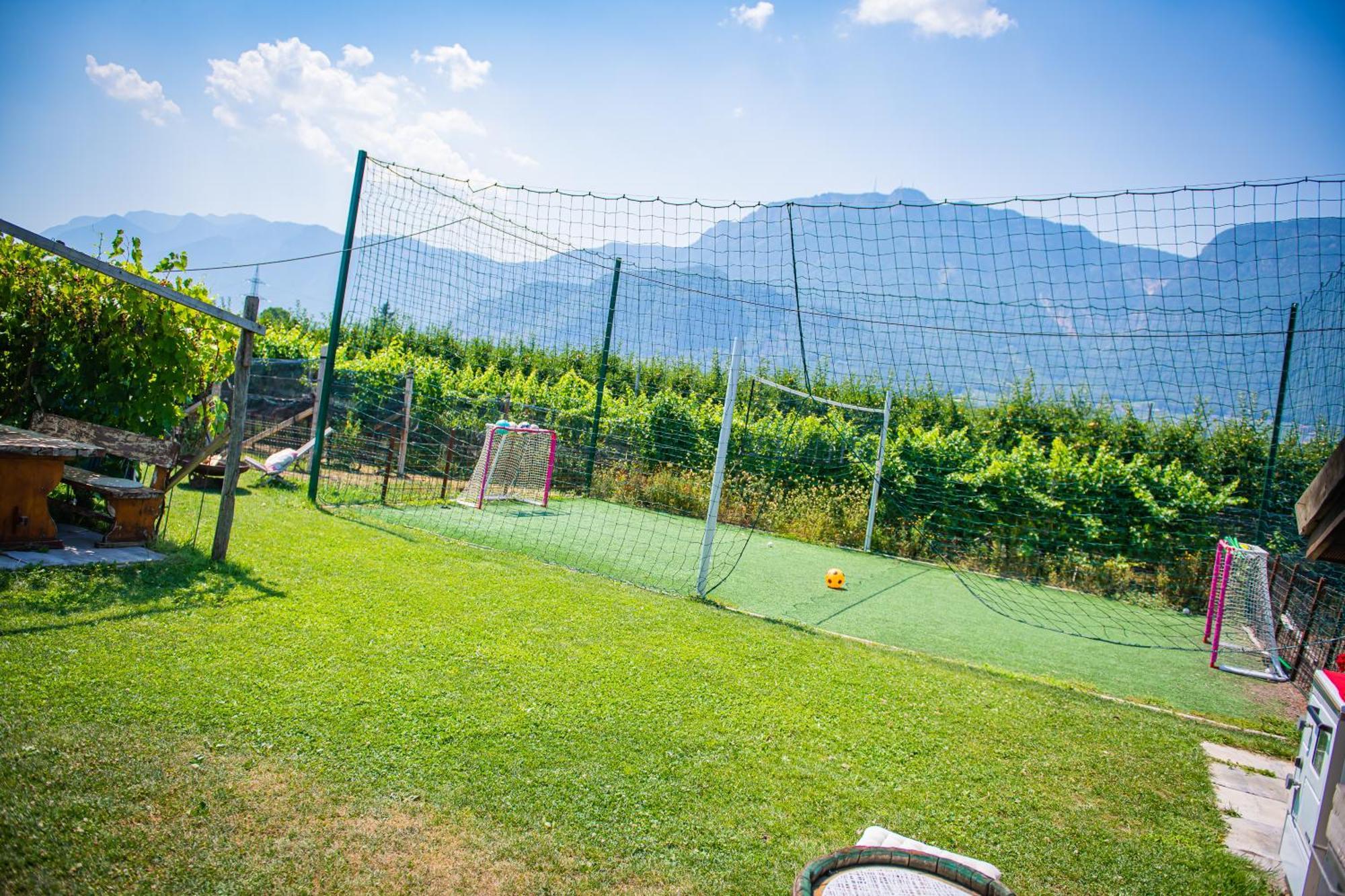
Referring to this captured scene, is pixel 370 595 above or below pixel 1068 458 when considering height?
below

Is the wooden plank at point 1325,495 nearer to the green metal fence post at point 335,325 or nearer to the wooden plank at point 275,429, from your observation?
the green metal fence post at point 335,325

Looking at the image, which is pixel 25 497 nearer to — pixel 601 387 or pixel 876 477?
pixel 601 387

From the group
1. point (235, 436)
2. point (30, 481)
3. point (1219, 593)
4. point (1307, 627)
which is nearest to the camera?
point (30, 481)

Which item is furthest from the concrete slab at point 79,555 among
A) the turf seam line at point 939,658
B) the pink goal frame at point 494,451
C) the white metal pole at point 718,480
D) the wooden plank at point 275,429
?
the pink goal frame at point 494,451

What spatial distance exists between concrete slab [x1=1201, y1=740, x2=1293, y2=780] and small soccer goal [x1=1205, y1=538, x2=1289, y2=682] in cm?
265

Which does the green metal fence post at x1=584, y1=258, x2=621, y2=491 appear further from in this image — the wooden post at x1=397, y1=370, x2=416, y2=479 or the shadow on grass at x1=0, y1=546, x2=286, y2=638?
the shadow on grass at x1=0, y1=546, x2=286, y2=638

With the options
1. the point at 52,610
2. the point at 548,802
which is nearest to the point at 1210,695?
the point at 548,802

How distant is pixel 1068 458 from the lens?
11.2 meters

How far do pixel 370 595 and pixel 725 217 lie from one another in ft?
15.4

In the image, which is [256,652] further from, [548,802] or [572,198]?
[572,198]

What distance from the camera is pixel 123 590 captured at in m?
4.52

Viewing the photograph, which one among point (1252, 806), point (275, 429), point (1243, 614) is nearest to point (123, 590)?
point (1252, 806)

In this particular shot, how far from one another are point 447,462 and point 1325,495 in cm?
988

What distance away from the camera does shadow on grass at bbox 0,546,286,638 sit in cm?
401
